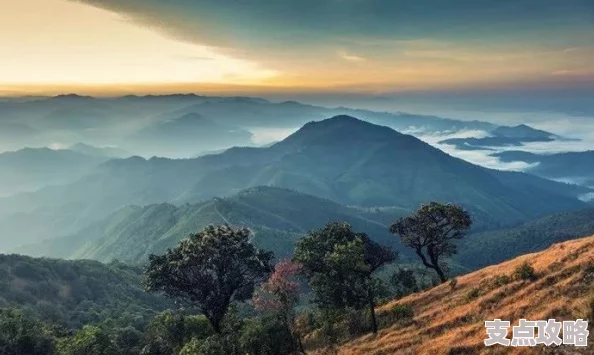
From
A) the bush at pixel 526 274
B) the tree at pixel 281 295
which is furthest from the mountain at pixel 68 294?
the bush at pixel 526 274

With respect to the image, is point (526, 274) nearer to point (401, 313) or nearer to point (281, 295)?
point (401, 313)

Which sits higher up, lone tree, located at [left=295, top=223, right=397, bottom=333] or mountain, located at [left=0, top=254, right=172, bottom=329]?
lone tree, located at [left=295, top=223, right=397, bottom=333]

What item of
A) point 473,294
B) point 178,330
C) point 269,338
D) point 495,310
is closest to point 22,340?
point 178,330

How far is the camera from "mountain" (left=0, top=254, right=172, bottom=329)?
14388 centimetres

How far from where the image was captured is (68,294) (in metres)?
176

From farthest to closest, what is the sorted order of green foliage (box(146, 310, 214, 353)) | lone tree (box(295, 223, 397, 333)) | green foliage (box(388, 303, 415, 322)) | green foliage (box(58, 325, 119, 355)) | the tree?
green foliage (box(146, 310, 214, 353))
green foliage (box(58, 325, 119, 355))
green foliage (box(388, 303, 415, 322))
lone tree (box(295, 223, 397, 333))
the tree

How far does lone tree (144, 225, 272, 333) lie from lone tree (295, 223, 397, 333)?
27.5 feet

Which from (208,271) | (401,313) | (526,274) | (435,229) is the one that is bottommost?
(401,313)

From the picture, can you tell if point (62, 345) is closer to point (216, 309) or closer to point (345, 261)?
point (216, 309)

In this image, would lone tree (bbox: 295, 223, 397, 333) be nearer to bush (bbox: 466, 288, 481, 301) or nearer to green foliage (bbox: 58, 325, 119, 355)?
bush (bbox: 466, 288, 481, 301)

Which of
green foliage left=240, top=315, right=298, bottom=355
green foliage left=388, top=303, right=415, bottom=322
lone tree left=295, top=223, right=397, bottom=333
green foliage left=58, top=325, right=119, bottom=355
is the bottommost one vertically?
green foliage left=58, top=325, right=119, bottom=355

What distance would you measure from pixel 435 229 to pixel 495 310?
145 ft

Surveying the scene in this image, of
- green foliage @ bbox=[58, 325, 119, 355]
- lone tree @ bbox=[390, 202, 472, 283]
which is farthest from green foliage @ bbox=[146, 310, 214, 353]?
lone tree @ bbox=[390, 202, 472, 283]

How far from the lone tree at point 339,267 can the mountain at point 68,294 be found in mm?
78351
